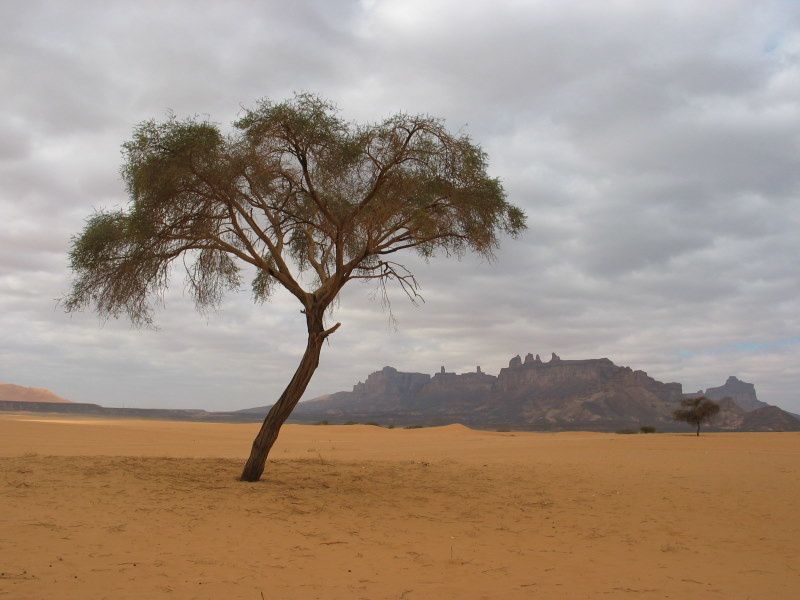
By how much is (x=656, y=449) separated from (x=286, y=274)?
23232 mm

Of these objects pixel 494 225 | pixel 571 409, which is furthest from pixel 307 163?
pixel 571 409

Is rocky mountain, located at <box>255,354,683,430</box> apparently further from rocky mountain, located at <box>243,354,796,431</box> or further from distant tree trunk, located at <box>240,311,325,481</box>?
distant tree trunk, located at <box>240,311,325,481</box>

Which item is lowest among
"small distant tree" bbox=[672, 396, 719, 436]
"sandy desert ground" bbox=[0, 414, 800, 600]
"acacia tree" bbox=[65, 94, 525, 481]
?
"sandy desert ground" bbox=[0, 414, 800, 600]

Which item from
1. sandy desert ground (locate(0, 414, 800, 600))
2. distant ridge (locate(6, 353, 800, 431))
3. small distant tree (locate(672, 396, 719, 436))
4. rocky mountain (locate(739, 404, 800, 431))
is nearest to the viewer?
sandy desert ground (locate(0, 414, 800, 600))

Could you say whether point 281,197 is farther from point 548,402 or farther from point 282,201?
point 548,402

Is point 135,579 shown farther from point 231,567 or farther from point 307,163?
point 307,163

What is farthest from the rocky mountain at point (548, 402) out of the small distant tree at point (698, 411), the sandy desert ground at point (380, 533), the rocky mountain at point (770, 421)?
the sandy desert ground at point (380, 533)

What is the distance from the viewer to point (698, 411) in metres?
50.1

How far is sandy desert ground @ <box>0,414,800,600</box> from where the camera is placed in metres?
7.80

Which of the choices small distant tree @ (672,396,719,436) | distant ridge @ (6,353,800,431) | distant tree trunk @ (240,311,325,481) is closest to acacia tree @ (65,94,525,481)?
distant tree trunk @ (240,311,325,481)

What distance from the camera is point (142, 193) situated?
1469 centimetres

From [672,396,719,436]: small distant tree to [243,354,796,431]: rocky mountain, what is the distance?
38.2 metres

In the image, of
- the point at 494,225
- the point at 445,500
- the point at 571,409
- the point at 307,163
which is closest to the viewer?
the point at 445,500

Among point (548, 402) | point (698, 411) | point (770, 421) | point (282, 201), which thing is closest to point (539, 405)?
point (548, 402)
